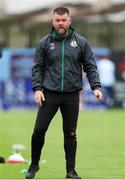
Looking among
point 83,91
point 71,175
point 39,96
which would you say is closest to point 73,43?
point 39,96

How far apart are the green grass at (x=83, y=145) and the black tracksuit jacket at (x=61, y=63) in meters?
1.28

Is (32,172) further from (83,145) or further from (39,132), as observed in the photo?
(83,145)

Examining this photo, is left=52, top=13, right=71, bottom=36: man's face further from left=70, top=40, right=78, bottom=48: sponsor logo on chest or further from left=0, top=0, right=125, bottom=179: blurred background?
left=0, top=0, right=125, bottom=179: blurred background

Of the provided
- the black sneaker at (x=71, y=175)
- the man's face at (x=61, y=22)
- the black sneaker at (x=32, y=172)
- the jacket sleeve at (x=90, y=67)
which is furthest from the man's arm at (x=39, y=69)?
the black sneaker at (x=71, y=175)

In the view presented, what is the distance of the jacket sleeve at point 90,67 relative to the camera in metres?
10.5

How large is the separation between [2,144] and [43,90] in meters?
5.19

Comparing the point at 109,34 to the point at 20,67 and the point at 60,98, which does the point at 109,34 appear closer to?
the point at 20,67

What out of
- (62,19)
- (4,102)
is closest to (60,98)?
(62,19)

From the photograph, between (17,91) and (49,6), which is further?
(49,6)

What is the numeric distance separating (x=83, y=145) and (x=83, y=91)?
1243 cm

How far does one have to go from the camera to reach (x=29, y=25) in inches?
1420

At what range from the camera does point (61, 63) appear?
10.4 meters

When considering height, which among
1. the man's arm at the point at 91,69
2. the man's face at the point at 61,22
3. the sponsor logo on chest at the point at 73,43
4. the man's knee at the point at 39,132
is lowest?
the man's knee at the point at 39,132

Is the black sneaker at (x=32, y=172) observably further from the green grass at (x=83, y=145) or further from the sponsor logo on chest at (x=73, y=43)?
the sponsor logo on chest at (x=73, y=43)
